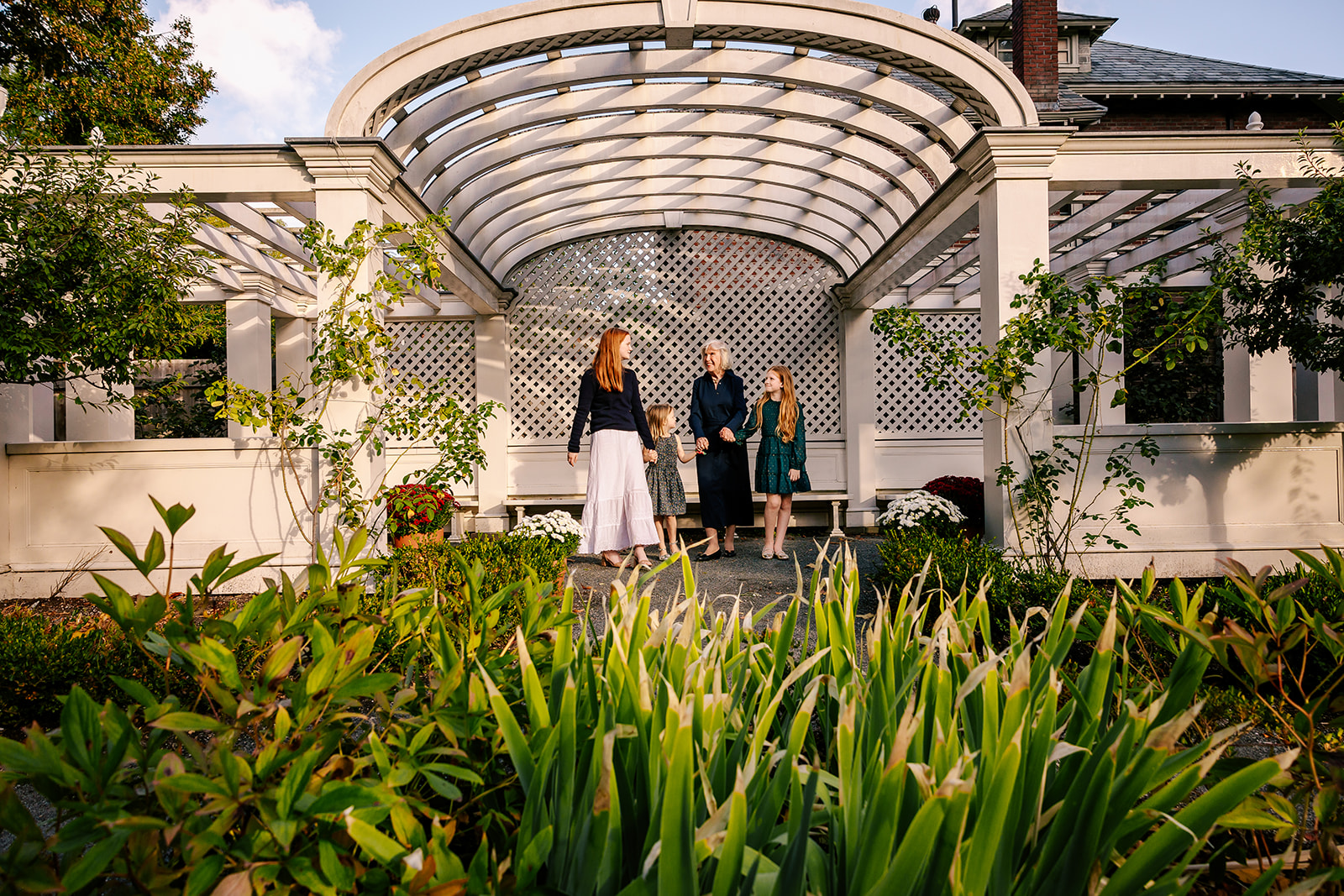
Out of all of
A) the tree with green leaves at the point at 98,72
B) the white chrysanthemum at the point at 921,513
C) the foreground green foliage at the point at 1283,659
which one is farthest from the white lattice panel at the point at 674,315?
the tree with green leaves at the point at 98,72

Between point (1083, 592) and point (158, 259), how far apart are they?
5132 mm

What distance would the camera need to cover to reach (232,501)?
16.0ft

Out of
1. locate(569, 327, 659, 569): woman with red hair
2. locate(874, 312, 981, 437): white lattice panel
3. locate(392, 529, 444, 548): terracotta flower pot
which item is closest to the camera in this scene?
locate(392, 529, 444, 548): terracotta flower pot

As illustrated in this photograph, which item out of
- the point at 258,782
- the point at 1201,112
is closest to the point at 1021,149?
the point at 258,782

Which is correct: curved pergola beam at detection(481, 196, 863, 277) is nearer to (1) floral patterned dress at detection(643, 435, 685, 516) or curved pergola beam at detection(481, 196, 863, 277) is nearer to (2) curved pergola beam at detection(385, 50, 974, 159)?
(2) curved pergola beam at detection(385, 50, 974, 159)

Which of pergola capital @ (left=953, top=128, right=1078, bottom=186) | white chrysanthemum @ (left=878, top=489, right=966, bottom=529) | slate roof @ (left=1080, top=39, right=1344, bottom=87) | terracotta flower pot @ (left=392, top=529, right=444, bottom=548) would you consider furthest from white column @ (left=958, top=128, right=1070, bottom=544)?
slate roof @ (left=1080, top=39, right=1344, bottom=87)

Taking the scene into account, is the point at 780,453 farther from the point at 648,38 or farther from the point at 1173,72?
the point at 1173,72

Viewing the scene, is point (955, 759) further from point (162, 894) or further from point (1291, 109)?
point (1291, 109)

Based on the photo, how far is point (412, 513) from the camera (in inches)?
195

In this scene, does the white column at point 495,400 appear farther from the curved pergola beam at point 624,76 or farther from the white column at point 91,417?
the curved pergola beam at point 624,76

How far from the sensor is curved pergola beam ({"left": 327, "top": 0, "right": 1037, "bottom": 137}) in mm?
4570

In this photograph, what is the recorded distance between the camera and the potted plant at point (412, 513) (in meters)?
4.75

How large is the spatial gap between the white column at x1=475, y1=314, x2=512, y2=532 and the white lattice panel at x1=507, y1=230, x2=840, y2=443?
9.0 inches

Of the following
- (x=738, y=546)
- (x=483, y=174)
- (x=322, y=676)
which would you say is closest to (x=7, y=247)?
(x=483, y=174)
